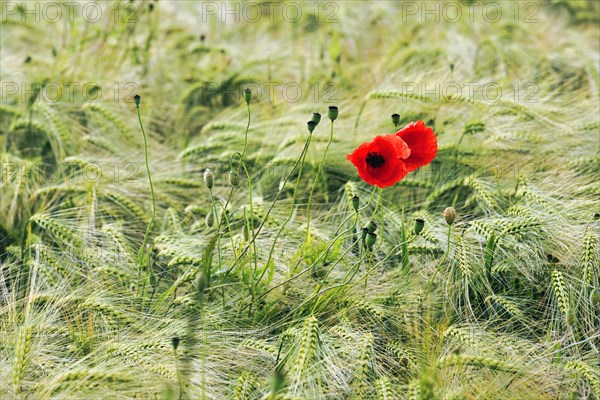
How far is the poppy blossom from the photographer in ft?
5.00

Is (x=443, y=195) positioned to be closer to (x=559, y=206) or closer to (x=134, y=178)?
(x=559, y=206)

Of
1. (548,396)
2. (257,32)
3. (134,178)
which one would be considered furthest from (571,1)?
(548,396)

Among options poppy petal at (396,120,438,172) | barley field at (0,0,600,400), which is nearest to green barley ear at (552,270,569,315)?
barley field at (0,0,600,400)

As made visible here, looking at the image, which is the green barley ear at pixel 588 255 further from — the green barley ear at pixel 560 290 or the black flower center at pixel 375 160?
the black flower center at pixel 375 160

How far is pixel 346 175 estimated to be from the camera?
234cm

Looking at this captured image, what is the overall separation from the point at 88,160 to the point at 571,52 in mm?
2062

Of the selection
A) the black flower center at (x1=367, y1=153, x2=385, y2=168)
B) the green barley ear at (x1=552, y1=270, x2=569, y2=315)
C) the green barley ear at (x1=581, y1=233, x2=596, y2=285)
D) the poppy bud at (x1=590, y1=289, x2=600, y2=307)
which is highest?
the black flower center at (x1=367, y1=153, x2=385, y2=168)

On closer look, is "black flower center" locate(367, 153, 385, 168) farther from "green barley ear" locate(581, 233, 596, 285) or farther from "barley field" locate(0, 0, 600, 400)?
"green barley ear" locate(581, 233, 596, 285)

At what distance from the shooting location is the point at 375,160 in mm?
1549

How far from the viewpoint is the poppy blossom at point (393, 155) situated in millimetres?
1523

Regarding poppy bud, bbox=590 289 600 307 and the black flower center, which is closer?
the black flower center

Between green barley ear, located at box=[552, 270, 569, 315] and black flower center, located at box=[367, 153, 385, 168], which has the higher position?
black flower center, located at box=[367, 153, 385, 168]

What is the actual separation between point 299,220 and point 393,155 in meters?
0.62

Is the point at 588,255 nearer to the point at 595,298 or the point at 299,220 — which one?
the point at 595,298
